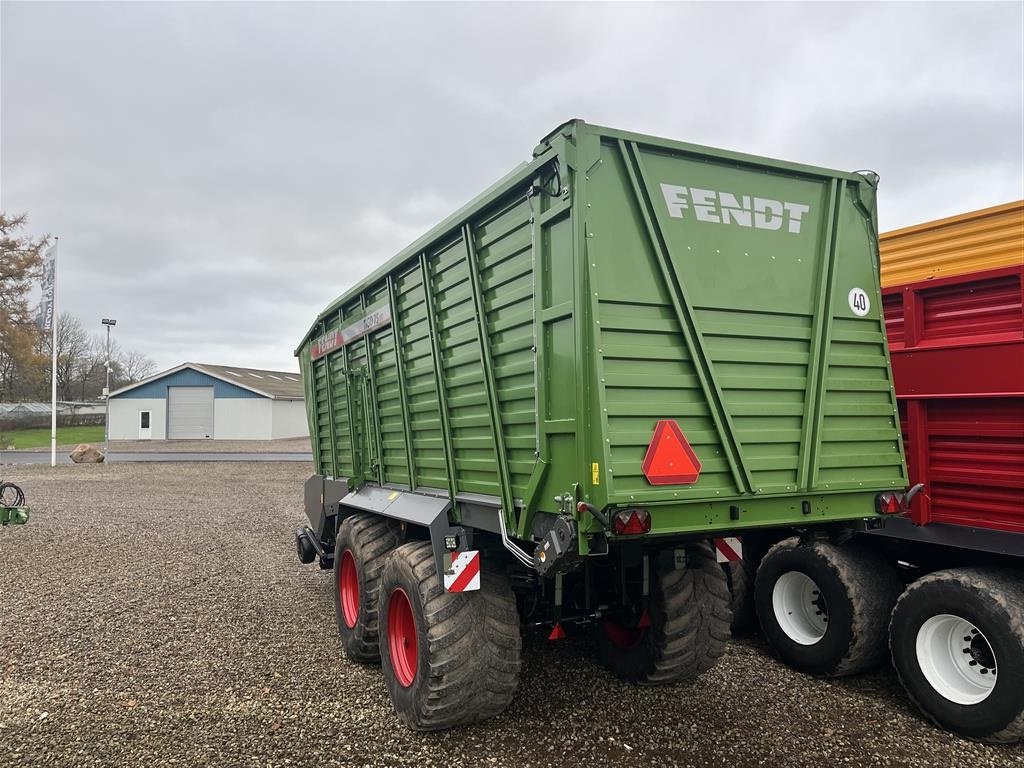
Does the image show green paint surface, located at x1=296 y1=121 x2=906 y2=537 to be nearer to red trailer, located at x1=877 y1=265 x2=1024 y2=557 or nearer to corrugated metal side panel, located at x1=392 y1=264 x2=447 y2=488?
corrugated metal side panel, located at x1=392 y1=264 x2=447 y2=488

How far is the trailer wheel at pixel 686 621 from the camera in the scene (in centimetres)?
454

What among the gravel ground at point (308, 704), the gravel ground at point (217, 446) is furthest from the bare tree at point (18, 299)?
the gravel ground at point (308, 704)

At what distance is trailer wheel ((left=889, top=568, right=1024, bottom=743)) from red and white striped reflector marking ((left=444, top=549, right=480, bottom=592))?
2684 millimetres

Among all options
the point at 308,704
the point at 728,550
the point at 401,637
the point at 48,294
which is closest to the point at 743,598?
the point at 728,550

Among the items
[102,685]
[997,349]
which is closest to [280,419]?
[102,685]

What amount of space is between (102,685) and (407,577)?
2.47m

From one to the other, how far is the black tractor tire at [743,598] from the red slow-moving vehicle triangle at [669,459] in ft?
8.74

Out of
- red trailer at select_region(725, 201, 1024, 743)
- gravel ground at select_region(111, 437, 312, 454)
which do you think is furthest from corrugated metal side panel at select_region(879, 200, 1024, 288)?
gravel ground at select_region(111, 437, 312, 454)

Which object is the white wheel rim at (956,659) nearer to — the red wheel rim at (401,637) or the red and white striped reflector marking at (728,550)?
the red and white striped reflector marking at (728,550)

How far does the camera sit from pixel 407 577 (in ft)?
14.1

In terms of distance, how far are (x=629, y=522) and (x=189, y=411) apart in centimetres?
4375

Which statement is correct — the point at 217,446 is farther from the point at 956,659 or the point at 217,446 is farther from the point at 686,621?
the point at 956,659

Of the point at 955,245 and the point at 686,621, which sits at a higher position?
the point at 955,245

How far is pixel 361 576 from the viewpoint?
17.7ft
